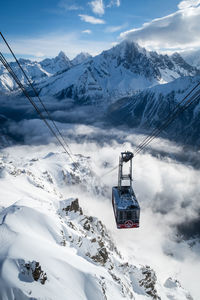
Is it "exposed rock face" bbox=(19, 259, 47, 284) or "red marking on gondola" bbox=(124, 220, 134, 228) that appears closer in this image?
"exposed rock face" bbox=(19, 259, 47, 284)

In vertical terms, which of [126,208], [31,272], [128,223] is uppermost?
[126,208]

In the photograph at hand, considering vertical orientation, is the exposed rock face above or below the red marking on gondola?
below

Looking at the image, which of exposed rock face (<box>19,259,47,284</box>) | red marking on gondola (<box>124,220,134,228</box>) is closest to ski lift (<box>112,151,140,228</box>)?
red marking on gondola (<box>124,220,134,228</box>)

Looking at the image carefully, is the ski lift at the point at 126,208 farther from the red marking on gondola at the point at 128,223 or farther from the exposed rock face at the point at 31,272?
the exposed rock face at the point at 31,272

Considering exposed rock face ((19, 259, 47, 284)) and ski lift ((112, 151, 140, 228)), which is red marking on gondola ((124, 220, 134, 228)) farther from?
exposed rock face ((19, 259, 47, 284))

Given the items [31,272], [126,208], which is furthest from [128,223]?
[31,272]

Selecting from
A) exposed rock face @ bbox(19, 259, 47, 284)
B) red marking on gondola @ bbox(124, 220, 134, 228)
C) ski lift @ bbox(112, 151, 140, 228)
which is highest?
ski lift @ bbox(112, 151, 140, 228)

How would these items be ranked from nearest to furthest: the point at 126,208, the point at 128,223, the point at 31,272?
the point at 31,272, the point at 126,208, the point at 128,223

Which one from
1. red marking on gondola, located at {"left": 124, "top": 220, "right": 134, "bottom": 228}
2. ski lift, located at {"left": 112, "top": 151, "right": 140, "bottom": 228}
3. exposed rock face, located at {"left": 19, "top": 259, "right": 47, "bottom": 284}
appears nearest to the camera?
exposed rock face, located at {"left": 19, "top": 259, "right": 47, "bottom": 284}

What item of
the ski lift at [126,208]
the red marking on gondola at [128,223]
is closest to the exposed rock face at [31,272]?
the ski lift at [126,208]

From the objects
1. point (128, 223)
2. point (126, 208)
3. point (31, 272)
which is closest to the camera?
point (31, 272)

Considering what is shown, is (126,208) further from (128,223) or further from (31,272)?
(31,272)

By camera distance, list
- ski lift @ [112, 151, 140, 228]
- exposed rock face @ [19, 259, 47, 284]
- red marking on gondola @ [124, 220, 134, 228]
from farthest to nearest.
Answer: red marking on gondola @ [124, 220, 134, 228]
ski lift @ [112, 151, 140, 228]
exposed rock face @ [19, 259, 47, 284]

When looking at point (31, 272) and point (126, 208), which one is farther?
point (126, 208)
